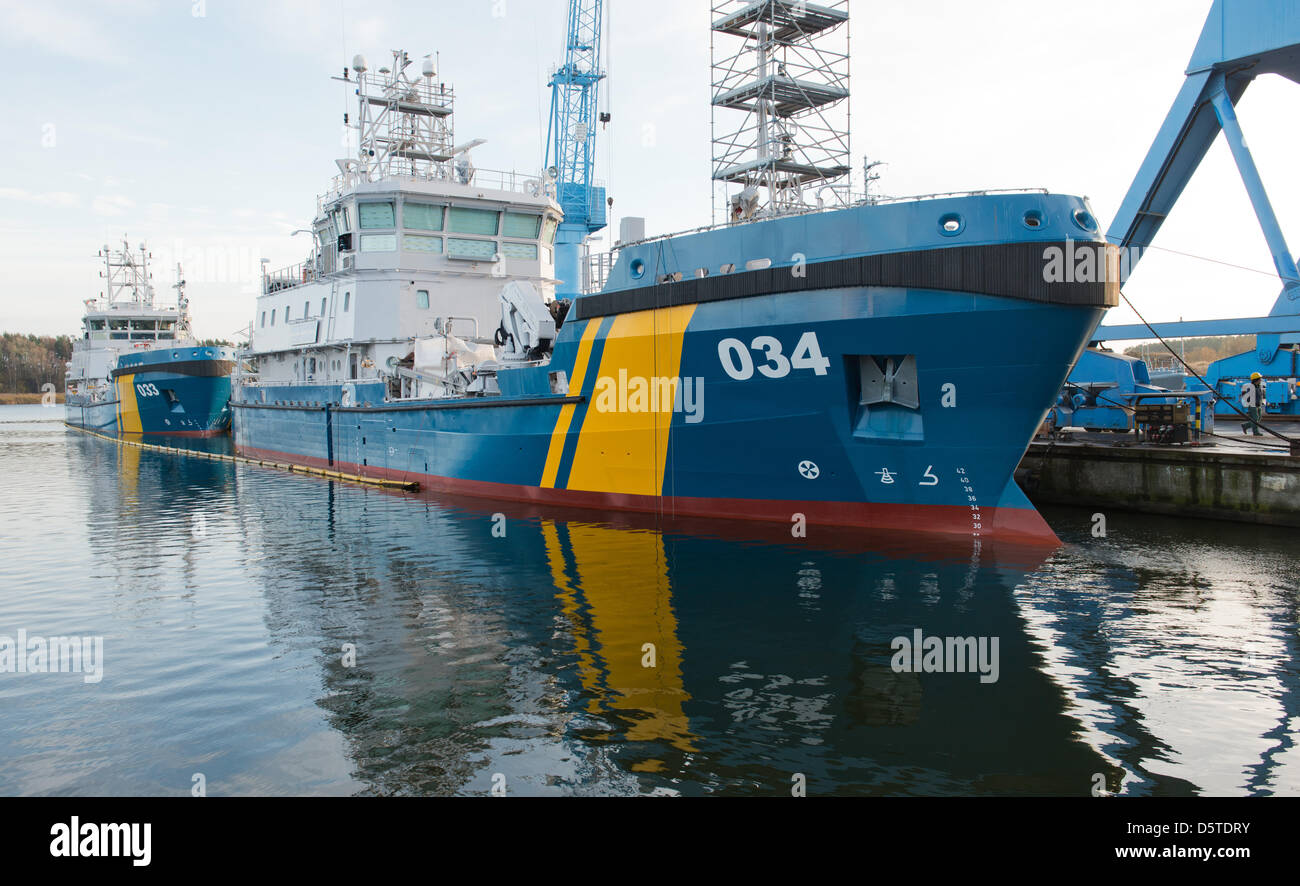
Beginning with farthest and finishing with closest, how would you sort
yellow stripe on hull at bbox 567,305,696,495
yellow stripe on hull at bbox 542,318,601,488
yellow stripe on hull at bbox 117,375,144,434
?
yellow stripe on hull at bbox 117,375,144,434 → yellow stripe on hull at bbox 542,318,601,488 → yellow stripe on hull at bbox 567,305,696,495

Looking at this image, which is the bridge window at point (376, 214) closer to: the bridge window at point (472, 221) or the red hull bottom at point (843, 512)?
the bridge window at point (472, 221)

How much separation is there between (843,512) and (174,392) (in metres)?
36.7

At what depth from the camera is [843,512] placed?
38.3ft

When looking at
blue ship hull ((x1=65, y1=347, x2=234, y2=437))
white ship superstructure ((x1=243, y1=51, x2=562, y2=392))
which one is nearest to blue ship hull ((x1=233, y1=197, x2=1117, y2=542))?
white ship superstructure ((x1=243, y1=51, x2=562, y2=392))

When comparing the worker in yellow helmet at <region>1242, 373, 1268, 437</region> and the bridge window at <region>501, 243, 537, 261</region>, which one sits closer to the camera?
the worker in yellow helmet at <region>1242, 373, 1268, 437</region>

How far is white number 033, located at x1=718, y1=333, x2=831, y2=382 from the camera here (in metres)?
11.0

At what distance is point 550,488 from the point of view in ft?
49.5

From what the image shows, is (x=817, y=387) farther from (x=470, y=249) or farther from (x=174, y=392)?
(x=174, y=392)

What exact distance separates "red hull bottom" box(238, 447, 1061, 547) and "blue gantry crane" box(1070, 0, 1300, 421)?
30.0 ft

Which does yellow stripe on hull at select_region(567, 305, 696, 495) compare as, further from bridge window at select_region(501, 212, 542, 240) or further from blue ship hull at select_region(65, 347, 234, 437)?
blue ship hull at select_region(65, 347, 234, 437)

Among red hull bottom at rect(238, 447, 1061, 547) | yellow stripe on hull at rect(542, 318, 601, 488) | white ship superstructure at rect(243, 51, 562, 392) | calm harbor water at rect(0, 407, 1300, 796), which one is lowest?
calm harbor water at rect(0, 407, 1300, 796)

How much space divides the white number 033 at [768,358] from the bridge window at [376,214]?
11306 millimetres
